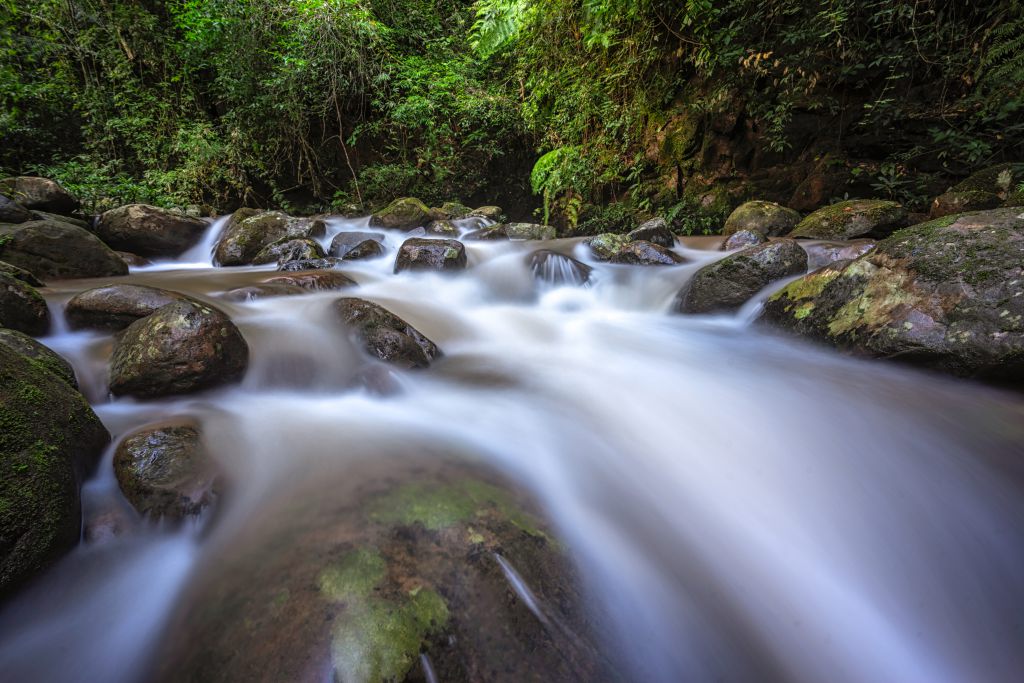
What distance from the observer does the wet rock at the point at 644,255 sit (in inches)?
203

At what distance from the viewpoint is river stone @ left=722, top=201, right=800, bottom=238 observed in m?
5.59

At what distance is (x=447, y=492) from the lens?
5.13 ft

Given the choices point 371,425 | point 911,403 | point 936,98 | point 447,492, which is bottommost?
point 371,425

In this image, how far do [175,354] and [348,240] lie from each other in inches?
208

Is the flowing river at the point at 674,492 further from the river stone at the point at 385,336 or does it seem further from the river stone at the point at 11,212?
the river stone at the point at 11,212

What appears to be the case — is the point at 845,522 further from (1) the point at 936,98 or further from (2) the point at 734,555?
(1) the point at 936,98

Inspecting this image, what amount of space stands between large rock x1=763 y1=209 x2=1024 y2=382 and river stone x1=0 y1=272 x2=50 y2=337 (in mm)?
4987

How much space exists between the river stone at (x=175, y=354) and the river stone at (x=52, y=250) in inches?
123

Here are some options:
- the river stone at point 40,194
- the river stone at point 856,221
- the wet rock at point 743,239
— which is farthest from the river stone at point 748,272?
the river stone at point 40,194

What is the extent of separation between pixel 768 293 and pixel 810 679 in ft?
9.41

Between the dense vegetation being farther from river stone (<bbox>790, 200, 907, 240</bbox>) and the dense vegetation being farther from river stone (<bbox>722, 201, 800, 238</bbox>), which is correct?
river stone (<bbox>790, 200, 907, 240</bbox>)

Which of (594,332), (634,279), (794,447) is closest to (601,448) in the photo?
(794,447)

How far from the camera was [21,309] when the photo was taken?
2.75m

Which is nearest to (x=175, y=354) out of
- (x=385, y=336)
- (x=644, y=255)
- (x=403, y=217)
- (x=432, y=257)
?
(x=385, y=336)
